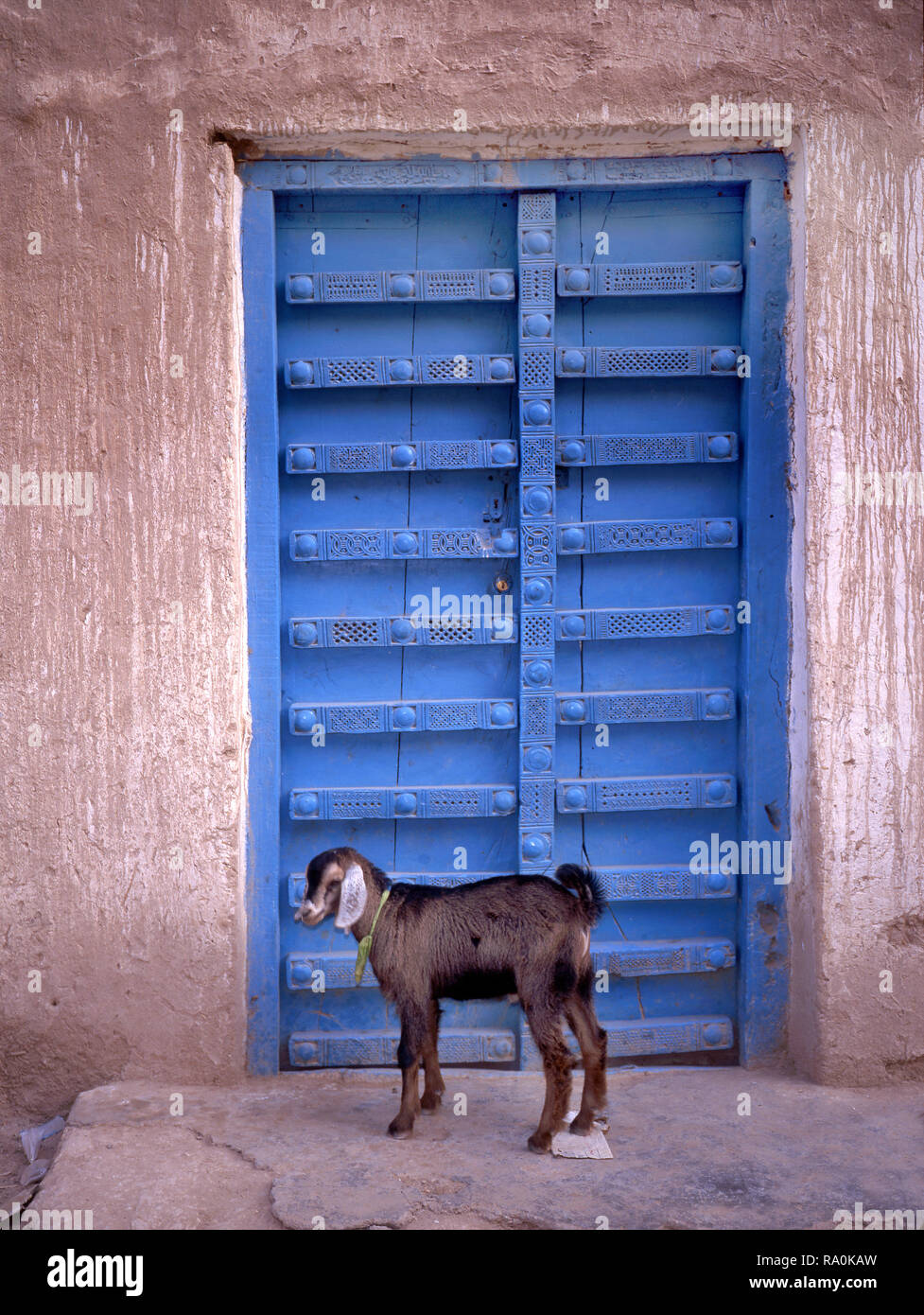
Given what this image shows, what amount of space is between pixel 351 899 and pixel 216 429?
1585 millimetres

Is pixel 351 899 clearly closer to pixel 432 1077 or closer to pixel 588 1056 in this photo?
pixel 432 1077

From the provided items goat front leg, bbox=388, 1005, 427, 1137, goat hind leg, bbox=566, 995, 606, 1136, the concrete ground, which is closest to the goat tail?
goat hind leg, bbox=566, 995, 606, 1136

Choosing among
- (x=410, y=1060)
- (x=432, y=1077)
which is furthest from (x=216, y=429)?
(x=432, y=1077)

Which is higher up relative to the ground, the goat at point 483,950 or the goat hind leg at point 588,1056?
the goat at point 483,950

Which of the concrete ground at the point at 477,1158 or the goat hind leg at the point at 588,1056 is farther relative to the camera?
the goat hind leg at the point at 588,1056

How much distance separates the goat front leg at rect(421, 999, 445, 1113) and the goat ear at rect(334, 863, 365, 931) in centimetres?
48

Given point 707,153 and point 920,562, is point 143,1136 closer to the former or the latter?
point 920,562

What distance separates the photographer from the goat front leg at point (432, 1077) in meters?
3.46

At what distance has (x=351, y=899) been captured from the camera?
3.22 m

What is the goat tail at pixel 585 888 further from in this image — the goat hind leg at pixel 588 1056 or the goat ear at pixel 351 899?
the goat ear at pixel 351 899

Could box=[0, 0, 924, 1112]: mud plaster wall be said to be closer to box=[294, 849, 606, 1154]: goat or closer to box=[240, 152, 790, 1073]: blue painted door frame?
box=[240, 152, 790, 1073]: blue painted door frame

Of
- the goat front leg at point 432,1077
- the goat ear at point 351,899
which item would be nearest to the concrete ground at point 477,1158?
the goat front leg at point 432,1077

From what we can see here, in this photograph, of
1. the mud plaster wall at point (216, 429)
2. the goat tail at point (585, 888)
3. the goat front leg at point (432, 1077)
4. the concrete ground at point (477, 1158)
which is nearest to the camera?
the concrete ground at point (477, 1158)

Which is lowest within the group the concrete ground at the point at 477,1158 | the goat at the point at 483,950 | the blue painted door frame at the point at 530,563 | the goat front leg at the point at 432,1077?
the concrete ground at the point at 477,1158
